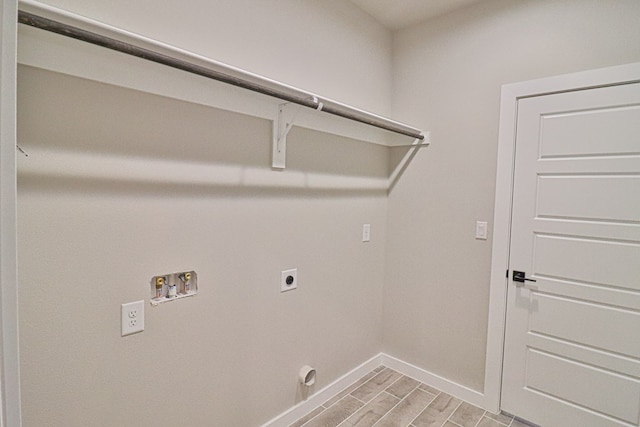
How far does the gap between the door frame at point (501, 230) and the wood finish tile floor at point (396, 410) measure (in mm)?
157

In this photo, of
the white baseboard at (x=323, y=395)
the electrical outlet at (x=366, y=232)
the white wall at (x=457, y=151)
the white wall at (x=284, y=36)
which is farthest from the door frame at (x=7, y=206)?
the white wall at (x=457, y=151)

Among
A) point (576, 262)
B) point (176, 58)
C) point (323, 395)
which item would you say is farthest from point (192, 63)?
point (576, 262)

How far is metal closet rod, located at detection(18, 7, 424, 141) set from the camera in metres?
0.89

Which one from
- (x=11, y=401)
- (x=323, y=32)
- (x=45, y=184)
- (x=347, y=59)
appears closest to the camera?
(x=11, y=401)

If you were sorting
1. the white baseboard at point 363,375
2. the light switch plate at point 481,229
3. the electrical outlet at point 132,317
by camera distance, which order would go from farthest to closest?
the light switch plate at point 481,229 → the white baseboard at point 363,375 → the electrical outlet at point 132,317

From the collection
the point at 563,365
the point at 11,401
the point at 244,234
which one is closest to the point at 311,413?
the point at 244,234

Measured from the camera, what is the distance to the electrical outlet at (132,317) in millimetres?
1269

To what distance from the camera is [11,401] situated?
27.9 inches

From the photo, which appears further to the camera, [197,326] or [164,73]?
[197,326]

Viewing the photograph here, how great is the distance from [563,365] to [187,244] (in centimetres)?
222

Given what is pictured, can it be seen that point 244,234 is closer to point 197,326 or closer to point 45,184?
point 197,326

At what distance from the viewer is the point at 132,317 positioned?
1.29m

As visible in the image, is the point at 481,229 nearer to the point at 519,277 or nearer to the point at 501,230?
the point at 501,230

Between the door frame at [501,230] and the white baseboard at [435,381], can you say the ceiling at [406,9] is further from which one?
the white baseboard at [435,381]
